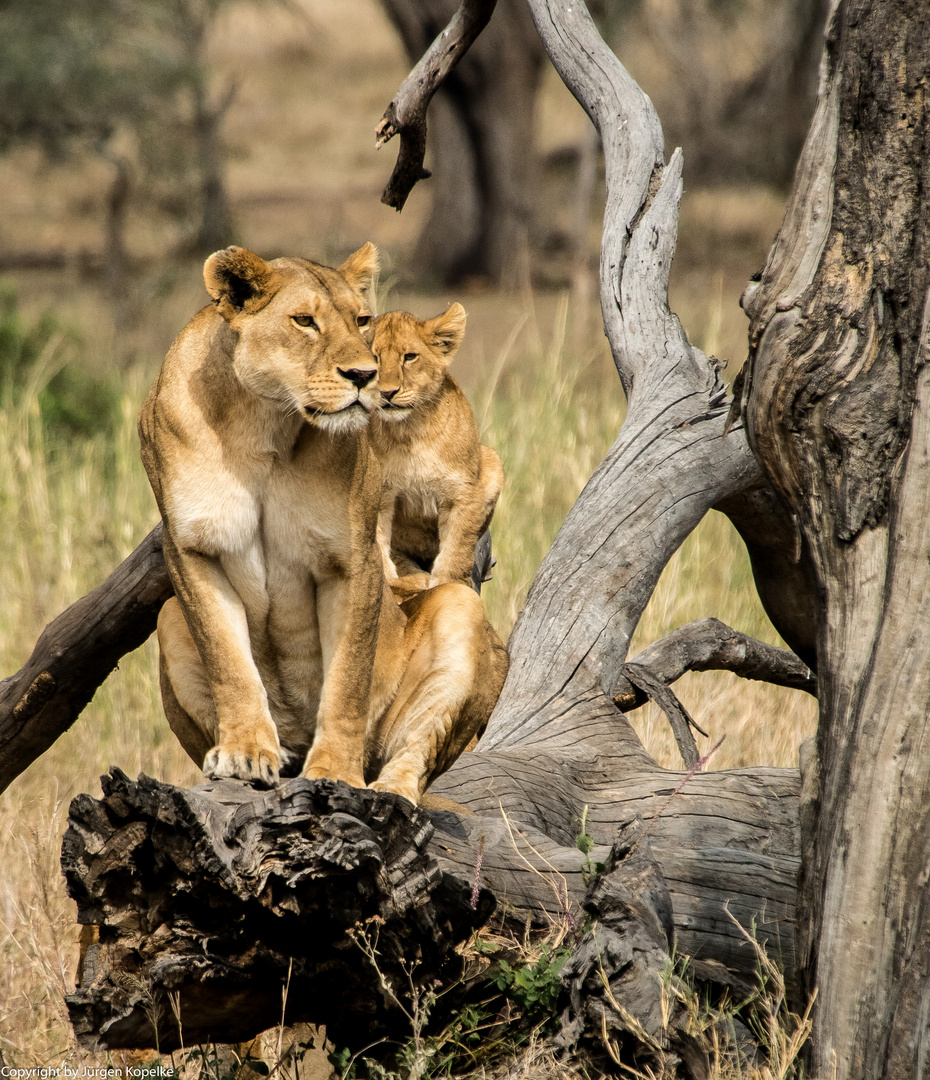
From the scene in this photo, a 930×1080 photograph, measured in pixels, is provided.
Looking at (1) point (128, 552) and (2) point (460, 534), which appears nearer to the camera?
(2) point (460, 534)

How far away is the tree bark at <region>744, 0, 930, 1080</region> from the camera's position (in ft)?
7.38

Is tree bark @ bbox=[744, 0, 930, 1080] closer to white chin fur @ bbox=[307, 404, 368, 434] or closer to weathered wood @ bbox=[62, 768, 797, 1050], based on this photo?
weathered wood @ bbox=[62, 768, 797, 1050]

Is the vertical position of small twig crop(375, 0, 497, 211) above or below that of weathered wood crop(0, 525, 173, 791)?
above

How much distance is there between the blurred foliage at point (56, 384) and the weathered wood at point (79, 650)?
5407mm

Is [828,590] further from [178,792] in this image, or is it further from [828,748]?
[178,792]

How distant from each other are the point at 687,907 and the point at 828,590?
35.9 inches

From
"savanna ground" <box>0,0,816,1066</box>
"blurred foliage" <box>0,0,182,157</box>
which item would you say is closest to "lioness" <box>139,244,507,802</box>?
"savanna ground" <box>0,0,816,1066</box>

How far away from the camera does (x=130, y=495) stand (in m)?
6.86

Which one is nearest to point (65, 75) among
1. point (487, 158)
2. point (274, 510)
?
point (487, 158)

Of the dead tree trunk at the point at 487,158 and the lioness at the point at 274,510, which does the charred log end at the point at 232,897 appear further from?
the dead tree trunk at the point at 487,158

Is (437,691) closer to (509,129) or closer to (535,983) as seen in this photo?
(535,983)

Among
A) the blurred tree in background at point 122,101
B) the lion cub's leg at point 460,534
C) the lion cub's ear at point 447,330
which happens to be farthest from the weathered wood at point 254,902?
the blurred tree in background at point 122,101

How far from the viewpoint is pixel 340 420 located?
2.97 metres

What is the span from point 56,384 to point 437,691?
8.32 meters
